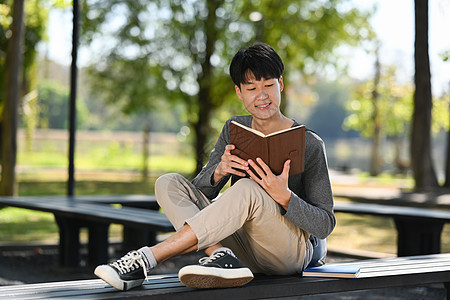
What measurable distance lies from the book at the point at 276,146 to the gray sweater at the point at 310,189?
136 mm

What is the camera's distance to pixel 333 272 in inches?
114

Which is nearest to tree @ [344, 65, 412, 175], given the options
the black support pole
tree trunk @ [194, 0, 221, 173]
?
tree trunk @ [194, 0, 221, 173]

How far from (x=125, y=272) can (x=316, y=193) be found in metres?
0.88

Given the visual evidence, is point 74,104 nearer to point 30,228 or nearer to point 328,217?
point 30,228

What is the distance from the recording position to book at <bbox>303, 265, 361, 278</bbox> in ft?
9.47

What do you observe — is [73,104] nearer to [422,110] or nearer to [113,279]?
[113,279]

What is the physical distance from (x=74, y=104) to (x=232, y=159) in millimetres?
5307

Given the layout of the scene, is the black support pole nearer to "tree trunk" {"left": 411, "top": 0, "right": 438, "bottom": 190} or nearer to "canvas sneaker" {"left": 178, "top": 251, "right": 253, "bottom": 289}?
"canvas sneaker" {"left": 178, "top": 251, "right": 253, "bottom": 289}

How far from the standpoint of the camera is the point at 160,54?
22.2 meters

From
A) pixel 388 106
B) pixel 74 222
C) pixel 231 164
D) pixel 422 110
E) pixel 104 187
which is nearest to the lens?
pixel 231 164

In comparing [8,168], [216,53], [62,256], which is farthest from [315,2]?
[62,256]

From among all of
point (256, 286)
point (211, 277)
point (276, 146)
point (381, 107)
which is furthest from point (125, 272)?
point (381, 107)

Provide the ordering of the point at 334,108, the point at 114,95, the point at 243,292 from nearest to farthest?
the point at 243,292
the point at 114,95
the point at 334,108

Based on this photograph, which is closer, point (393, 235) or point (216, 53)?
point (393, 235)
